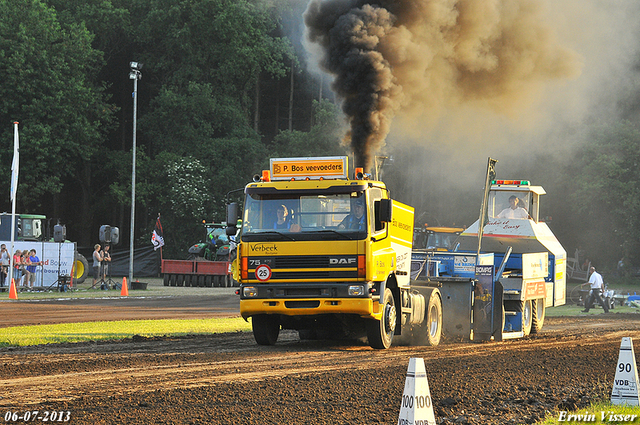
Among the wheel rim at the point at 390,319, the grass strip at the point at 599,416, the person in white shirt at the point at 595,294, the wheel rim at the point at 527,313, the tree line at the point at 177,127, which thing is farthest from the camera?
the tree line at the point at 177,127

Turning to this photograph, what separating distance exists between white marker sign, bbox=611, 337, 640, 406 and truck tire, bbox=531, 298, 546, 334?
32.6 ft

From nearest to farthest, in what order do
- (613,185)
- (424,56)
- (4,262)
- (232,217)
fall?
(232,217), (424,56), (4,262), (613,185)

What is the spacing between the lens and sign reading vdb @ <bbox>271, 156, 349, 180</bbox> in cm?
1391

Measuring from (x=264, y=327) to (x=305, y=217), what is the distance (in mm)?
2374

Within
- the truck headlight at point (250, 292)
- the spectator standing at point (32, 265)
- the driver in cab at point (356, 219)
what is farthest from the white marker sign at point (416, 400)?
the spectator standing at point (32, 265)

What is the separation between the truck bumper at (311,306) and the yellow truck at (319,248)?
0.02 meters

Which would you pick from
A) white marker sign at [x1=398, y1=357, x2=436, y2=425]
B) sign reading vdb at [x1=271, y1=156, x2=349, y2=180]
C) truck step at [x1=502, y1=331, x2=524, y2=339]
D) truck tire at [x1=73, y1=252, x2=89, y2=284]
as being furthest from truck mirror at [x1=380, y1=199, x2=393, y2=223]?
truck tire at [x1=73, y1=252, x2=89, y2=284]

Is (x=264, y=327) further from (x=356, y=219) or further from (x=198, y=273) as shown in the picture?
(x=198, y=273)

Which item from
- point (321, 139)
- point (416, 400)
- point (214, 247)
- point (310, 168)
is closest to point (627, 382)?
point (416, 400)

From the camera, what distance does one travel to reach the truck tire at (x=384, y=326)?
1362cm

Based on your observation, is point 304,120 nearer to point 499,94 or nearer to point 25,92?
point 25,92

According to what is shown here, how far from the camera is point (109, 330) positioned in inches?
687

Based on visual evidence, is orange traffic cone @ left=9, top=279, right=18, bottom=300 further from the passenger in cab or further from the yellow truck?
the passenger in cab

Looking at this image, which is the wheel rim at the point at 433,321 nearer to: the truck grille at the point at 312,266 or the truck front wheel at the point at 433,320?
the truck front wheel at the point at 433,320
